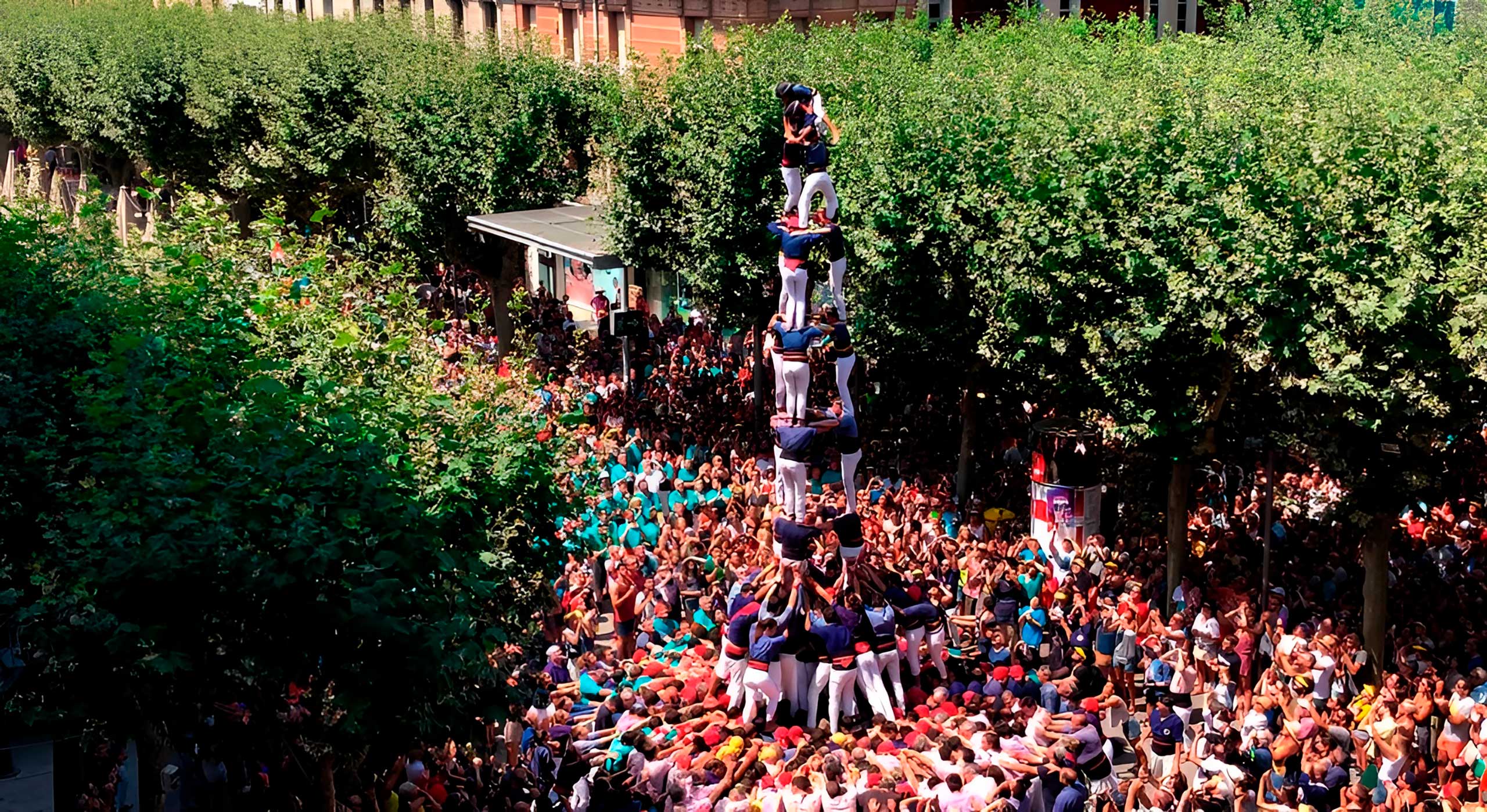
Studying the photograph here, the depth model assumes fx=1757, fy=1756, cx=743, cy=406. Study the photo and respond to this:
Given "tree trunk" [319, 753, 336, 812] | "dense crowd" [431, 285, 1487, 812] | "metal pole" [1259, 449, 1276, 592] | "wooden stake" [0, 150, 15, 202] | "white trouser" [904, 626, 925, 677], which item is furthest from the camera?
"wooden stake" [0, 150, 15, 202]

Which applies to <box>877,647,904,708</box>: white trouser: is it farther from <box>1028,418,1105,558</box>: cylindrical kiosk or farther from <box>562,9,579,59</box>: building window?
<box>562,9,579,59</box>: building window

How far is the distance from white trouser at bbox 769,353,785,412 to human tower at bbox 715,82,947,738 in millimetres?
21

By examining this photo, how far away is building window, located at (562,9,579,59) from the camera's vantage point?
49094mm

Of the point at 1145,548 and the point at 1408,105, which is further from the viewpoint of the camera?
the point at 1145,548

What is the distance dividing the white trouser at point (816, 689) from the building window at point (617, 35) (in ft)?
96.6

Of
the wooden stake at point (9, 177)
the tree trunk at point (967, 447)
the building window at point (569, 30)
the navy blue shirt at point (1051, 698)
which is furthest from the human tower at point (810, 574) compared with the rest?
the wooden stake at point (9, 177)

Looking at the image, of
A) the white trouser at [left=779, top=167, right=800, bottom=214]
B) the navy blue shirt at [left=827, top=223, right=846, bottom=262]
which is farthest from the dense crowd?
the white trouser at [left=779, top=167, right=800, bottom=214]

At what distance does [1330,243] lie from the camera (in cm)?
1928

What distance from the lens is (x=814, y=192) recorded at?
1998 cm

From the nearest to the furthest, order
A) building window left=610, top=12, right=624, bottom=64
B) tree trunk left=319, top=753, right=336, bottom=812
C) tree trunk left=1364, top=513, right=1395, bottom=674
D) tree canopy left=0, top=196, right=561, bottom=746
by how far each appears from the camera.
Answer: tree canopy left=0, top=196, right=561, bottom=746 → tree trunk left=319, top=753, right=336, bottom=812 → tree trunk left=1364, top=513, right=1395, bottom=674 → building window left=610, top=12, right=624, bottom=64

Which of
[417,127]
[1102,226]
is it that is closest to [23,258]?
[1102,226]

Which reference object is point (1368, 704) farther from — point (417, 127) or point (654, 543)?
point (417, 127)

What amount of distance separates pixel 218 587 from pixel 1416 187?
1322 cm

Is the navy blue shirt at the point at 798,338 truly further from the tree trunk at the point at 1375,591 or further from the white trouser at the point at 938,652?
the tree trunk at the point at 1375,591
